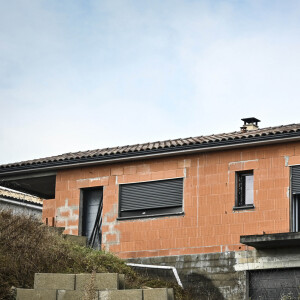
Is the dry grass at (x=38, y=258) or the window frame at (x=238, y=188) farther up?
the window frame at (x=238, y=188)

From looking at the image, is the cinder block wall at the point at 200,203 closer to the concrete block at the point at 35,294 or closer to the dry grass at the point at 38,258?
the dry grass at the point at 38,258

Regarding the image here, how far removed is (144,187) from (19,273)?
8220 millimetres

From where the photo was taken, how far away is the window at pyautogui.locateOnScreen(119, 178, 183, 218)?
81.0 ft

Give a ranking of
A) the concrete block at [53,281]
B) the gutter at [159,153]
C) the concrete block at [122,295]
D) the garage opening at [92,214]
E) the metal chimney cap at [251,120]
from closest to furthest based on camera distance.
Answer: the concrete block at [122,295] < the concrete block at [53,281] < the gutter at [159,153] < the garage opening at [92,214] < the metal chimney cap at [251,120]

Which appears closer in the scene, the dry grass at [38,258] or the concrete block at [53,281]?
the concrete block at [53,281]

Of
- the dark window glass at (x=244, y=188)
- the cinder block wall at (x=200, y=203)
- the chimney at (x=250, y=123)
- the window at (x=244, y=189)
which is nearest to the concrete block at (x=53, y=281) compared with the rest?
the cinder block wall at (x=200, y=203)

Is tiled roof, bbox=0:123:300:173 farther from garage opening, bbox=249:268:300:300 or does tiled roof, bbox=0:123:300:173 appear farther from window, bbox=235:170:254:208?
garage opening, bbox=249:268:300:300

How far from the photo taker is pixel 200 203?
79.0 feet

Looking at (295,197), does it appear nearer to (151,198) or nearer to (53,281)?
(151,198)

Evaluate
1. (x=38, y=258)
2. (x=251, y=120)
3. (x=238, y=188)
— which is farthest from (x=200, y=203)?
(x=38, y=258)

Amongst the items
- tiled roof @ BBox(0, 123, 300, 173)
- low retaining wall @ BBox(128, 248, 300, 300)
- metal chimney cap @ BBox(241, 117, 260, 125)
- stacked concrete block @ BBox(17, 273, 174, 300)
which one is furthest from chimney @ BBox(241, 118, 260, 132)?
stacked concrete block @ BBox(17, 273, 174, 300)

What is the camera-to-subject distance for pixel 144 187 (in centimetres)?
2539

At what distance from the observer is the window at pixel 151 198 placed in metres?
24.7

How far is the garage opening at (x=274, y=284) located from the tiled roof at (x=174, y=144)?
12.3ft
